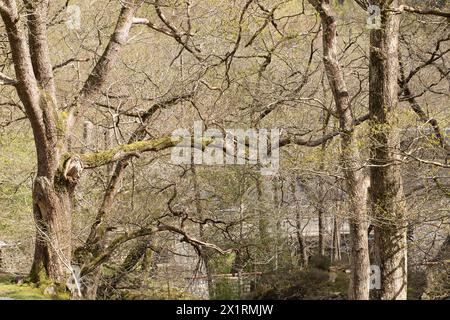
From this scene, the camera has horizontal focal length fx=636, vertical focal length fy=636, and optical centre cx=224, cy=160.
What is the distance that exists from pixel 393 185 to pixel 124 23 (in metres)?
4.27

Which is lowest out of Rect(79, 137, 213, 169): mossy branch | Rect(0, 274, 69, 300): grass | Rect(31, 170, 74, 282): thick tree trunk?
Rect(0, 274, 69, 300): grass

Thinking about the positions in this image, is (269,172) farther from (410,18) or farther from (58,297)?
(58,297)

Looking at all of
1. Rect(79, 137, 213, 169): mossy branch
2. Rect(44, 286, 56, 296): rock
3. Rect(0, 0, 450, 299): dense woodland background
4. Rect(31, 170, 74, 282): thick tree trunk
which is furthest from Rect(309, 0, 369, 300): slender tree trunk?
Rect(44, 286, 56, 296): rock

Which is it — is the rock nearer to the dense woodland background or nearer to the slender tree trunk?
the dense woodland background

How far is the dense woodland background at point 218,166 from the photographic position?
26.7 feet

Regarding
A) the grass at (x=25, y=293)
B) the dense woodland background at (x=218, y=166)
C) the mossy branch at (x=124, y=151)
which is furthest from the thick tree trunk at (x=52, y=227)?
the mossy branch at (x=124, y=151)

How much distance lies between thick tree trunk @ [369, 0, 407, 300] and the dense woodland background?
0.8 inches

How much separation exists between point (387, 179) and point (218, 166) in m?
4.65

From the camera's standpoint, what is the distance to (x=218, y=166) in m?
12.1

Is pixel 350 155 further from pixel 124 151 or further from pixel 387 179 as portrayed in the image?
pixel 124 151

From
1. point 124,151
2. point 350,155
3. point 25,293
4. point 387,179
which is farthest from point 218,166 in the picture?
point 25,293

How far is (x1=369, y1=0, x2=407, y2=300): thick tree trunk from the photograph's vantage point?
310 inches
